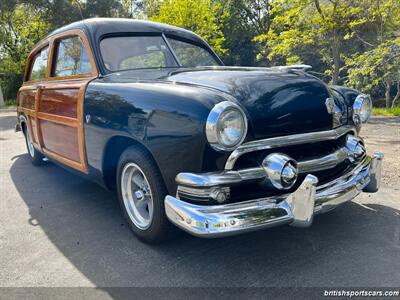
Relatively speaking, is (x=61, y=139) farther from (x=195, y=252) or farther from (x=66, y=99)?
(x=195, y=252)

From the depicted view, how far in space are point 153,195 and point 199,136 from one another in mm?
615

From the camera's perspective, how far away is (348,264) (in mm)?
2428

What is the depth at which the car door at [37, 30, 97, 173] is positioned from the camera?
3328mm

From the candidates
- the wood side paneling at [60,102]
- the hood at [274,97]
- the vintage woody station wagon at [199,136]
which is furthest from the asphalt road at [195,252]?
the wood side paneling at [60,102]

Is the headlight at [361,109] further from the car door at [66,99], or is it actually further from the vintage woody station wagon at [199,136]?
the car door at [66,99]

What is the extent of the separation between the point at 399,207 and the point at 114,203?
285 centimetres

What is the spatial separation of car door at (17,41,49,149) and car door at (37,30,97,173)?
190 millimetres

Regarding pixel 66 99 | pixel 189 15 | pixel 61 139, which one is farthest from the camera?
pixel 189 15

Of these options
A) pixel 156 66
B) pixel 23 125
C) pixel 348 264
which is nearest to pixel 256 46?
pixel 23 125

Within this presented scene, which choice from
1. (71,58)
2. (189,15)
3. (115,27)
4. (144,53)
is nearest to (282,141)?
(144,53)

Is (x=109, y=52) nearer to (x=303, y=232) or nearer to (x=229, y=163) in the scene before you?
(x=229, y=163)

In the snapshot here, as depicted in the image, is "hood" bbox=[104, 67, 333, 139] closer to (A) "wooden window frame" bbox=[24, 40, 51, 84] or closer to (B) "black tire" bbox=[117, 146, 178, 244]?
(B) "black tire" bbox=[117, 146, 178, 244]

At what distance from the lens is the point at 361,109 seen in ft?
10.1

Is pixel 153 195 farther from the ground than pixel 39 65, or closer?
closer
